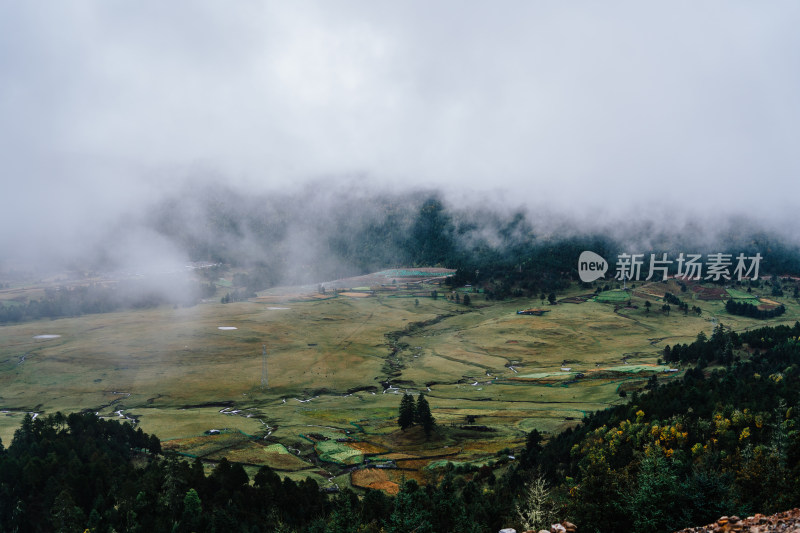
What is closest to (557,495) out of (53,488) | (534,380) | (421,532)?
(421,532)

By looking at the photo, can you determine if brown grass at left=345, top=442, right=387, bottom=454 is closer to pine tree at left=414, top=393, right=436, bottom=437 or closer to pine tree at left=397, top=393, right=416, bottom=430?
pine tree at left=397, top=393, right=416, bottom=430

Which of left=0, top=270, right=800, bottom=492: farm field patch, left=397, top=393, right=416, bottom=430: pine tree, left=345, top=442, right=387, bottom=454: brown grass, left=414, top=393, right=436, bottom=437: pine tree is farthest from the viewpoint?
left=397, top=393, right=416, bottom=430: pine tree

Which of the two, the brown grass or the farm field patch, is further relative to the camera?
the farm field patch

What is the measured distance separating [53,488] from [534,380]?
4517 inches

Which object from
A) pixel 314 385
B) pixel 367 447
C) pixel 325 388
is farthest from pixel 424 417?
pixel 314 385

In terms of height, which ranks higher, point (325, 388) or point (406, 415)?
point (406, 415)

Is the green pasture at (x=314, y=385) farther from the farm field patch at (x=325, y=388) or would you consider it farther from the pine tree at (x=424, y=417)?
the pine tree at (x=424, y=417)

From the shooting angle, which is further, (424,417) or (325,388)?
(325,388)

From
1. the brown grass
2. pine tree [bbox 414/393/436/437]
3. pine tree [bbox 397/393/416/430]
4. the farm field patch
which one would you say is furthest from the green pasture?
pine tree [bbox 414/393/436/437]

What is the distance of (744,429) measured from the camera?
200 feet

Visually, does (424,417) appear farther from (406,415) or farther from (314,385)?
(314,385)

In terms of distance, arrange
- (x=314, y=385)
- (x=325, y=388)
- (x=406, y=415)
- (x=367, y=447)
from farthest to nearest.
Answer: (x=314, y=385), (x=325, y=388), (x=406, y=415), (x=367, y=447)

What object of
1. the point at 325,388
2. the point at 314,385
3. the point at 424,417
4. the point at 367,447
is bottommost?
the point at 325,388

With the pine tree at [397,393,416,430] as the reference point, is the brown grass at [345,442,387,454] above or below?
below
